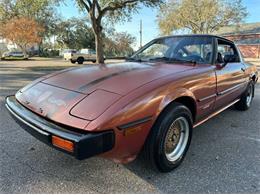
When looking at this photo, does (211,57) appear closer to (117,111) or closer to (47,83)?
(117,111)

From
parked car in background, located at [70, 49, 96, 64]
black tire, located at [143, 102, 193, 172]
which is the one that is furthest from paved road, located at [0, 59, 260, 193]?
parked car in background, located at [70, 49, 96, 64]

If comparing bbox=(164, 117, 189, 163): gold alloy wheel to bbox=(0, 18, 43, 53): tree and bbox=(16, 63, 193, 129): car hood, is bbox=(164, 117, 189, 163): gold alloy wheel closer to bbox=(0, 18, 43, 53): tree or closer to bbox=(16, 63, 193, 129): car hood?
bbox=(16, 63, 193, 129): car hood

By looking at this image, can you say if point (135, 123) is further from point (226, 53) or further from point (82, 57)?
point (82, 57)

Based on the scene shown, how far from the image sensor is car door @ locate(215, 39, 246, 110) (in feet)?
11.2

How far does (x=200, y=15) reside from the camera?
28.5 meters

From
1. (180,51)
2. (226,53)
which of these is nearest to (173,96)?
(180,51)

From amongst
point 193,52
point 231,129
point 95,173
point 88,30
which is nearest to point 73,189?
point 95,173

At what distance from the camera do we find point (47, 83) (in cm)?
271

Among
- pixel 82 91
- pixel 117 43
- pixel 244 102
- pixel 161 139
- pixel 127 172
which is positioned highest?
pixel 117 43

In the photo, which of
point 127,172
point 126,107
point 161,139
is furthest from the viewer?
point 127,172

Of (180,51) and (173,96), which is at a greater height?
(180,51)

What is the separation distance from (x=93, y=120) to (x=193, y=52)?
2.22m

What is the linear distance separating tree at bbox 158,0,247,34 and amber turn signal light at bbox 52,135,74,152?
27.1 metres

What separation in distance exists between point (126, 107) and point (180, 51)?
76.5 inches
